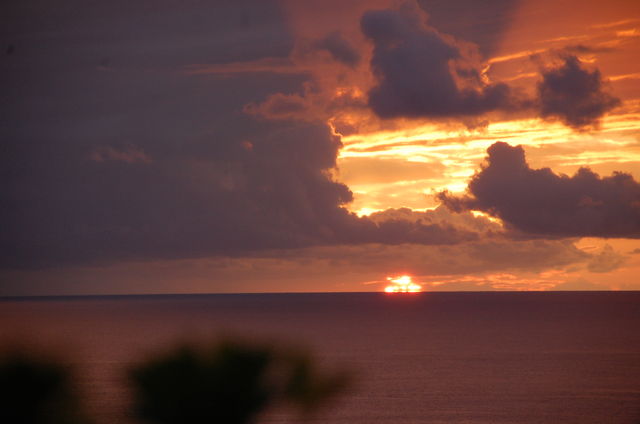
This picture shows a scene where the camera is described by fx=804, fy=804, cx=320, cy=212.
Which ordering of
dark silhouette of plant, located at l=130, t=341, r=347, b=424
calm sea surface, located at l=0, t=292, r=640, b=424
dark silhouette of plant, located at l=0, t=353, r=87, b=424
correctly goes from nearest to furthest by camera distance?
1. dark silhouette of plant, located at l=0, t=353, r=87, b=424
2. dark silhouette of plant, located at l=130, t=341, r=347, b=424
3. calm sea surface, located at l=0, t=292, r=640, b=424

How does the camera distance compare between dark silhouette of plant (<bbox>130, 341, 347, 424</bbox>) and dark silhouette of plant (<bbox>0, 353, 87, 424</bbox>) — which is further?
dark silhouette of plant (<bbox>130, 341, 347, 424</bbox>)

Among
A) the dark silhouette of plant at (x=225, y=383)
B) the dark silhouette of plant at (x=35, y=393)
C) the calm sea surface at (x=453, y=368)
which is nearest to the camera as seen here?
the dark silhouette of plant at (x=35, y=393)

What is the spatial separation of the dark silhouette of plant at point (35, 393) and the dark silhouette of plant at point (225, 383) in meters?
1.06

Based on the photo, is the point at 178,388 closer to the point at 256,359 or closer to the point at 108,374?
the point at 256,359

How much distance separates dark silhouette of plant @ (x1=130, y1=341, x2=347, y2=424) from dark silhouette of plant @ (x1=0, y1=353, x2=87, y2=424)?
106cm

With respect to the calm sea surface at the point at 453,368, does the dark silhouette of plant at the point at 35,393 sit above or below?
below

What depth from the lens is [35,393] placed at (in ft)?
28.1

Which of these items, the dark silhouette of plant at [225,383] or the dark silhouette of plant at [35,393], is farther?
the dark silhouette of plant at [225,383]

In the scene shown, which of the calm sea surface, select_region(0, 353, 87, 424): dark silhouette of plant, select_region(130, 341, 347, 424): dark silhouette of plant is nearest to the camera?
select_region(0, 353, 87, 424): dark silhouette of plant

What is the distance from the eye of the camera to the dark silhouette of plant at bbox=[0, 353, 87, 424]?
8508 millimetres

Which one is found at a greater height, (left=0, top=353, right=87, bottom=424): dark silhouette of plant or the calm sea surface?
the calm sea surface

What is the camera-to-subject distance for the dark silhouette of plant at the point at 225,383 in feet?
31.0

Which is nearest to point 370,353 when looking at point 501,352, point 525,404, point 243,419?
point 501,352

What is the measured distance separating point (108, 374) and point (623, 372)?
57872 mm
